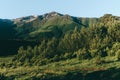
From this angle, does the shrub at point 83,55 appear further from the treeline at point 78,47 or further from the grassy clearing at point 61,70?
the grassy clearing at point 61,70

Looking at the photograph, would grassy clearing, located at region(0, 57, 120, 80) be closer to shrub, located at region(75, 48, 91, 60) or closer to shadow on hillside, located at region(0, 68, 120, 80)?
shadow on hillside, located at region(0, 68, 120, 80)

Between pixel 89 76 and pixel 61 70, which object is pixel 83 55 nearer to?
pixel 61 70

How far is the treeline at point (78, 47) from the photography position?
11500 cm

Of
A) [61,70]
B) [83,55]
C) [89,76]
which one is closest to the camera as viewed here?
[89,76]

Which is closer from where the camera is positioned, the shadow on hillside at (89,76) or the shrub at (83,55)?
the shadow on hillside at (89,76)

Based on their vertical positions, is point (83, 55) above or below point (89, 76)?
below

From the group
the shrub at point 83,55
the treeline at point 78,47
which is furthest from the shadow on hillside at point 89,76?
the treeline at point 78,47

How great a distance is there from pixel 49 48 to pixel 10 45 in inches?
1984

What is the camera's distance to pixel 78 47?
127m

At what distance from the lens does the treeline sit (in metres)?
115

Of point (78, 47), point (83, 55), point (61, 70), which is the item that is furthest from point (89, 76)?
point (78, 47)

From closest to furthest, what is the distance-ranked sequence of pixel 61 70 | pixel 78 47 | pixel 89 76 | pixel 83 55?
pixel 89 76
pixel 61 70
pixel 83 55
pixel 78 47

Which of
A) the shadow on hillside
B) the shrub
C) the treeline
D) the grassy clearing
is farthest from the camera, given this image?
the treeline

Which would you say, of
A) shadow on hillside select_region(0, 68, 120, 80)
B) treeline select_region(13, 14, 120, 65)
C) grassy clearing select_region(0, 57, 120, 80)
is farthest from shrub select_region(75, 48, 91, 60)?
shadow on hillside select_region(0, 68, 120, 80)
